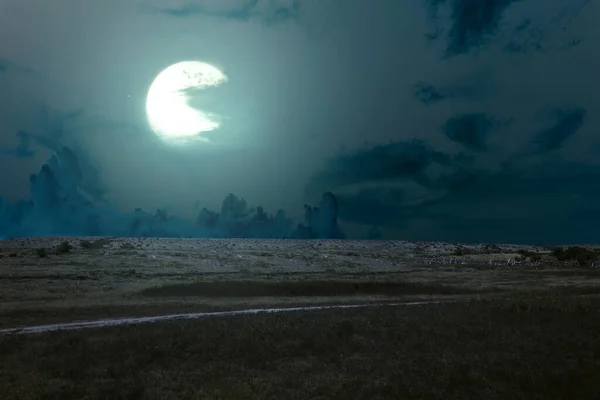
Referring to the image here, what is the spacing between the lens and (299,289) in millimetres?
52875

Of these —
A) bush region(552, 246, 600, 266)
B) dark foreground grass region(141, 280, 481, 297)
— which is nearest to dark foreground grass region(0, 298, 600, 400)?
dark foreground grass region(141, 280, 481, 297)

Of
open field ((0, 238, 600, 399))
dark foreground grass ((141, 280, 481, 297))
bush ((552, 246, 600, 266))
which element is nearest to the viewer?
open field ((0, 238, 600, 399))

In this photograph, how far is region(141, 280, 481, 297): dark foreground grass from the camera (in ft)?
160

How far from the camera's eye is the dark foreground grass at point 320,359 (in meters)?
16.8

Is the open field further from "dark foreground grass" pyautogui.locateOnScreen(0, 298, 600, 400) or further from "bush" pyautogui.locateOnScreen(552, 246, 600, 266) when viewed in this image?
"bush" pyautogui.locateOnScreen(552, 246, 600, 266)

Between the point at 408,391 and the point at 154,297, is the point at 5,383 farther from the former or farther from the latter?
the point at 154,297

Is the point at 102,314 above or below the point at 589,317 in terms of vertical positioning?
below

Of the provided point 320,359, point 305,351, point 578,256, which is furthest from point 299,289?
point 578,256

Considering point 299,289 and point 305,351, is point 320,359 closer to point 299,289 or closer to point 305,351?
point 305,351

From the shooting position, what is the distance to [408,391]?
16.6m

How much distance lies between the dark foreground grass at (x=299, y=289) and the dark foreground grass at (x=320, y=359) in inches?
826

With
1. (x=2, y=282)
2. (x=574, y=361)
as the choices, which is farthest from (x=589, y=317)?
(x=2, y=282)

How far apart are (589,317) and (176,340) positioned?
2100cm

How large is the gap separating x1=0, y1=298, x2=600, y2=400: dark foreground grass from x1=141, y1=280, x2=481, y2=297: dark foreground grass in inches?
826
